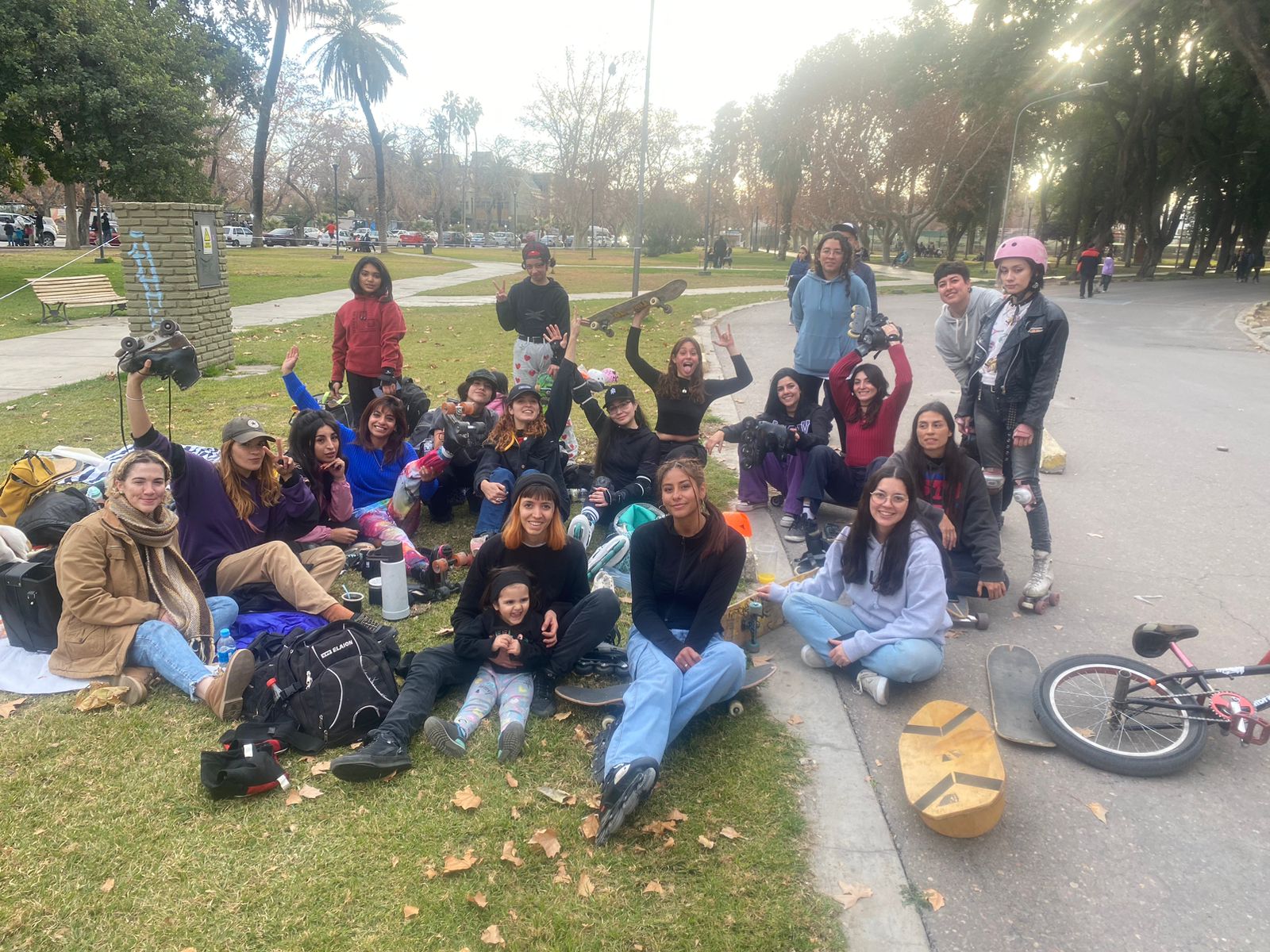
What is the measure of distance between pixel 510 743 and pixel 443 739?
29 centimetres

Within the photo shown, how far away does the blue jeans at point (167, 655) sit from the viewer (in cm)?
378

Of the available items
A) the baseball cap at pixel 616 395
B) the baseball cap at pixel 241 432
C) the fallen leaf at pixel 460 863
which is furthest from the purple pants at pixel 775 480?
the fallen leaf at pixel 460 863

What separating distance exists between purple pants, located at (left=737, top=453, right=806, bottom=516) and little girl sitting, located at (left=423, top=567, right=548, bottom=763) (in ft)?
9.55

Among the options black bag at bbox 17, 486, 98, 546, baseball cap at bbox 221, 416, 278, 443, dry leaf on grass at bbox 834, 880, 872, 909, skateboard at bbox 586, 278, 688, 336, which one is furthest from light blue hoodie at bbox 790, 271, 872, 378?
black bag at bbox 17, 486, 98, 546

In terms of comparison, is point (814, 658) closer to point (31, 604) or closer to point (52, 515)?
point (31, 604)

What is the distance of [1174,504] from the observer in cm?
681

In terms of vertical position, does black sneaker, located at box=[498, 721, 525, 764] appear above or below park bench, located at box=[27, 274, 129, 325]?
below

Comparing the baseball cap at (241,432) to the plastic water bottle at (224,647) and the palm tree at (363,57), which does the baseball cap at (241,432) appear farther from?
the palm tree at (363,57)

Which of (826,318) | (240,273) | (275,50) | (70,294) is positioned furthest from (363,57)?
(826,318)

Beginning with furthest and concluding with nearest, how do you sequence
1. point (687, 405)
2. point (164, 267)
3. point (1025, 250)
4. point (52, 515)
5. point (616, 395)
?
point (164, 267)
point (687, 405)
point (616, 395)
point (1025, 250)
point (52, 515)

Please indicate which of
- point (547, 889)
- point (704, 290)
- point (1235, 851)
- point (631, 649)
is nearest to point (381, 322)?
point (631, 649)

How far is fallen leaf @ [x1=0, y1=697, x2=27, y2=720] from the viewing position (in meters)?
3.69

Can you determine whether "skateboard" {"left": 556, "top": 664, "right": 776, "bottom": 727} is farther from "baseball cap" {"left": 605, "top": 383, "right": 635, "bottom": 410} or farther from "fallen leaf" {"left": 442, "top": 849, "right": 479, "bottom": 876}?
"baseball cap" {"left": 605, "top": 383, "right": 635, "bottom": 410}

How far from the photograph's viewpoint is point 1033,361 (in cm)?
496
